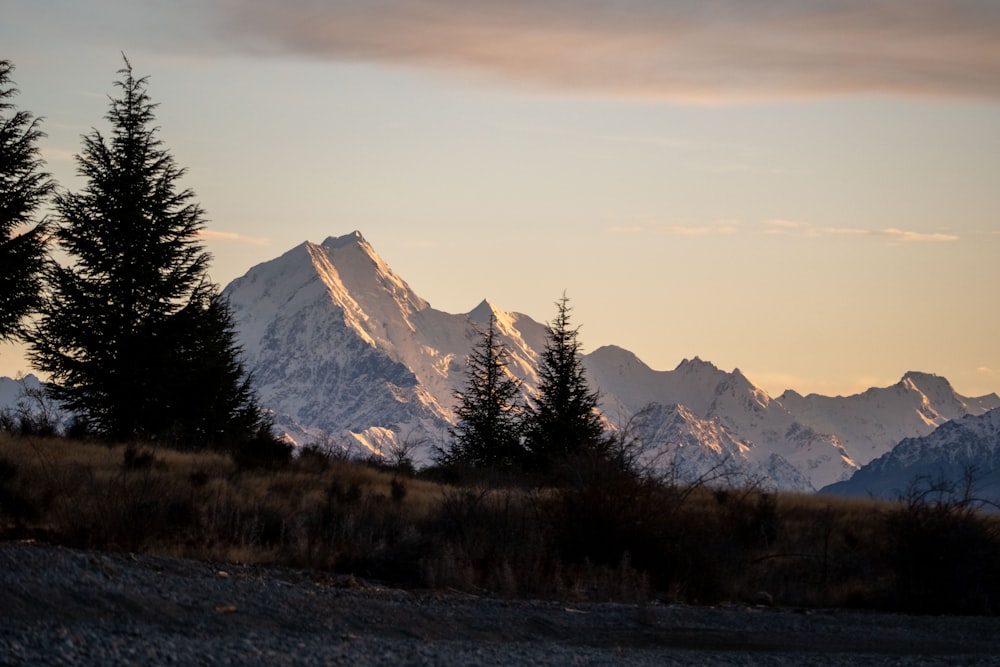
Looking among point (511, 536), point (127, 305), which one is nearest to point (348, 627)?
point (511, 536)

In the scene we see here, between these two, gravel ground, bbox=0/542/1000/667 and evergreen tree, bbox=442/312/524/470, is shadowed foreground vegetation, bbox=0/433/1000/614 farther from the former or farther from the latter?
evergreen tree, bbox=442/312/524/470

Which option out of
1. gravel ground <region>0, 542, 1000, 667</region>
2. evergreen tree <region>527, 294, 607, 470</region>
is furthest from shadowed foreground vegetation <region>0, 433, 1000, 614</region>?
evergreen tree <region>527, 294, 607, 470</region>

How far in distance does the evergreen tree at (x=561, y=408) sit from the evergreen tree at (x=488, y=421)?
1016 millimetres

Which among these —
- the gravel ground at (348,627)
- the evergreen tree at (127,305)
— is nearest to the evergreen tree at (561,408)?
the evergreen tree at (127,305)

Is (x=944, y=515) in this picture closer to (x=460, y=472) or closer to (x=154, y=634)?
(x=154, y=634)

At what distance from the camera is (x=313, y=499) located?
25047mm

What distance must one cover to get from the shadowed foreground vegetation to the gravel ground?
58.2 inches

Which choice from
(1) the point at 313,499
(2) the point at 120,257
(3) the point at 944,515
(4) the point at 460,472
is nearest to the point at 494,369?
(4) the point at 460,472

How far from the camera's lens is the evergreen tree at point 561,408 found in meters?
44.9

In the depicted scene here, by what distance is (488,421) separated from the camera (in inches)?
1954

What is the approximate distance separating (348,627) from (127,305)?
24.3 meters

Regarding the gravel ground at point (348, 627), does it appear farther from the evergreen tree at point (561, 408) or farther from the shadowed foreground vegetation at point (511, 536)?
the evergreen tree at point (561, 408)

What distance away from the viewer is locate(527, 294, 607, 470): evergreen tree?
44.9 metres

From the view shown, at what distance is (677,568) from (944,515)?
470 centimetres
